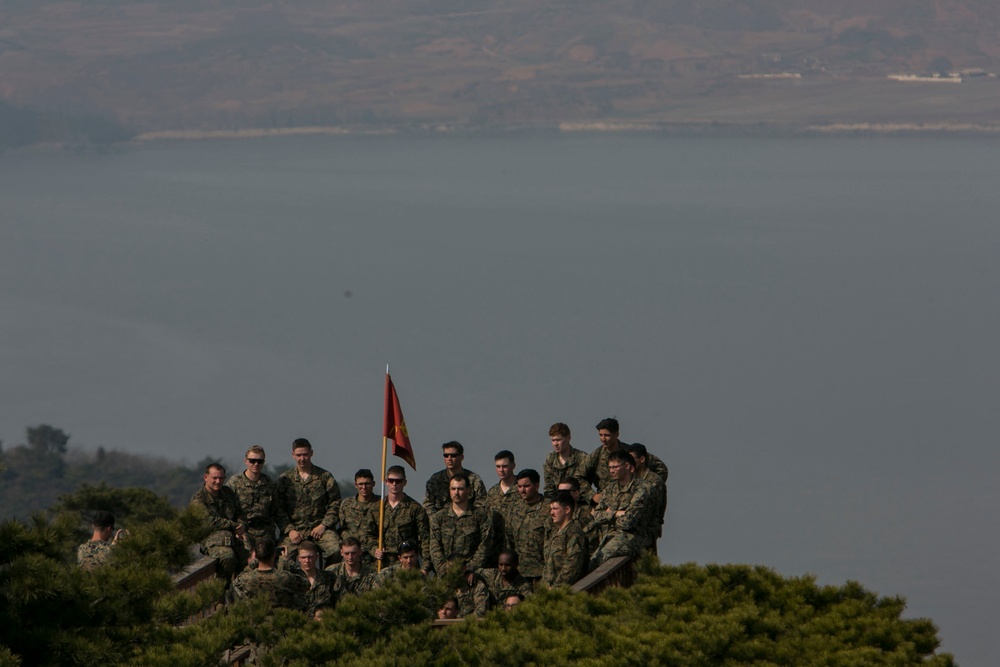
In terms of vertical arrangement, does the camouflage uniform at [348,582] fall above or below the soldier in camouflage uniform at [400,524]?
below

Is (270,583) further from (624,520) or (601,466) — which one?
(601,466)

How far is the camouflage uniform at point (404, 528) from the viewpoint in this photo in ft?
49.3

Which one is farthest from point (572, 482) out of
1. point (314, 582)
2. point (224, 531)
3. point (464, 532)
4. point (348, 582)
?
point (224, 531)

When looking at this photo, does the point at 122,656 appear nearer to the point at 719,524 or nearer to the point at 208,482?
the point at 208,482

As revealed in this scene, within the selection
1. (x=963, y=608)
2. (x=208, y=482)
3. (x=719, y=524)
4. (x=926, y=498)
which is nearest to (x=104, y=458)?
(x=719, y=524)

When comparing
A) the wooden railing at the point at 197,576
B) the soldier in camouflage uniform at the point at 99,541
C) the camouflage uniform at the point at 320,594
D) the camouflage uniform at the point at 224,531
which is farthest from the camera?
the camouflage uniform at the point at 224,531

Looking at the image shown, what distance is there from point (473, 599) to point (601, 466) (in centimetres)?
230

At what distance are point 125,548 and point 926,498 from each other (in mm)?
194988

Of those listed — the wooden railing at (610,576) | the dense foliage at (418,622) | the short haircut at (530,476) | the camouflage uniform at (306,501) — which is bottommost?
the dense foliage at (418,622)

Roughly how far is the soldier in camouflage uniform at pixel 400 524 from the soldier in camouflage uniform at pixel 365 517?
163mm

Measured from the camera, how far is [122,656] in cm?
1055

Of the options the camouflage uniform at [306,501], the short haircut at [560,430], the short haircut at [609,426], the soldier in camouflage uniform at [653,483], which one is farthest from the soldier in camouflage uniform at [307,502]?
the soldier in camouflage uniform at [653,483]

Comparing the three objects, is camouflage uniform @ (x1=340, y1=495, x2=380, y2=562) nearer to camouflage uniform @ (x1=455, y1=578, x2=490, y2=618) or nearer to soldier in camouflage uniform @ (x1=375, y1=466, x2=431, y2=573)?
soldier in camouflage uniform @ (x1=375, y1=466, x2=431, y2=573)

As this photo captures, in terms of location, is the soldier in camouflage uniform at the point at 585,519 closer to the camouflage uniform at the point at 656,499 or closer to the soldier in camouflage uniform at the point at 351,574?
the camouflage uniform at the point at 656,499
